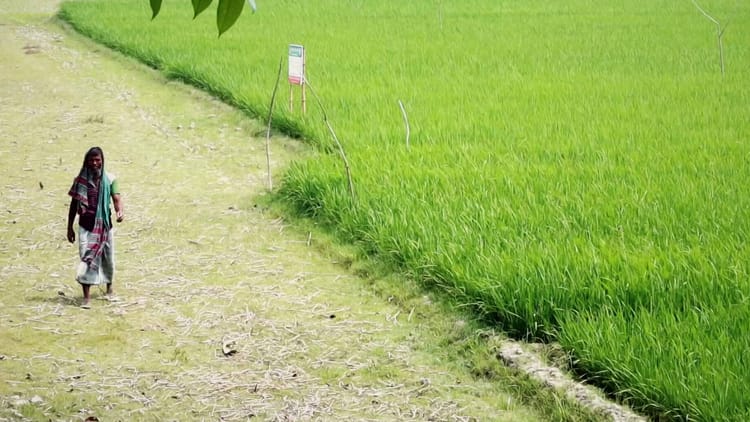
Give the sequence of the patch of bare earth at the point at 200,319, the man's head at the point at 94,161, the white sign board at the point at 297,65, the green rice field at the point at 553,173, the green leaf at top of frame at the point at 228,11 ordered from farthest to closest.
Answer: the white sign board at the point at 297,65
the man's head at the point at 94,161
the green rice field at the point at 553,173
the patch of bare earth at the point at 200,319
the green leaf at top of frame at the point at 228,11

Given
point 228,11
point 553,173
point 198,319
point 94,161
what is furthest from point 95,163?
point 228,11

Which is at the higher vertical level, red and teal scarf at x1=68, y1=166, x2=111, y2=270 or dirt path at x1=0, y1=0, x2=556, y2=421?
red and teal scarf at x1=68, y1=166, x2=111, y2=270

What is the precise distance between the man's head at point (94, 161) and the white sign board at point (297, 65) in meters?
2.53

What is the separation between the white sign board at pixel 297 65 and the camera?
21.0ft

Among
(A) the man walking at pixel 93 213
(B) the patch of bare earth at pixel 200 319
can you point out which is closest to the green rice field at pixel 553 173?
(B) the patch of bare earth at pixel 200 319

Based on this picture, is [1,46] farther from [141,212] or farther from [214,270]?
[214,270]

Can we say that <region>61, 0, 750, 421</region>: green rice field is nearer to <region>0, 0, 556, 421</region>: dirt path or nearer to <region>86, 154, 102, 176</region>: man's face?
<region>0, 0, 556, 421</region>: dirt path

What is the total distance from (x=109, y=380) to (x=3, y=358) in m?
0.42

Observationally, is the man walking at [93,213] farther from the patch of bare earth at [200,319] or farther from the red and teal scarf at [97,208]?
the patch of bare earth at [200,319]

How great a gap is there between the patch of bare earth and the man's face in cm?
52

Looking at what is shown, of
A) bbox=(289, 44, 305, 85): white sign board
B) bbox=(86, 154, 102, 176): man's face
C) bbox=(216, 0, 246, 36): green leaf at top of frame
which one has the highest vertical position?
bbox=(216, 0, 246, 36): green leaf at top of frame

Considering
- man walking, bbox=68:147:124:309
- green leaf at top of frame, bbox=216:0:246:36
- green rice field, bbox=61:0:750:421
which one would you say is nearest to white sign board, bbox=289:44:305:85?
green rice field, bbox=61:0:750:421

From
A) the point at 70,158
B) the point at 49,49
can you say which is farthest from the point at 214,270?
the point at 49,49

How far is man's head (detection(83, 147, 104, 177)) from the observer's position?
3941mm
